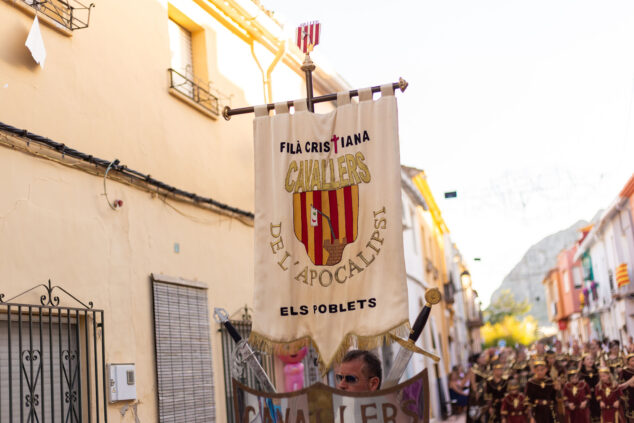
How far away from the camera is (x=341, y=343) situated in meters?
6.02

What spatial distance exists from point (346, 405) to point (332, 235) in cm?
176

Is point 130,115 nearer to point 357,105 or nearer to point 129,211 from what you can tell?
point 129,211

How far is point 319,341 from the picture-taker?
6086mm

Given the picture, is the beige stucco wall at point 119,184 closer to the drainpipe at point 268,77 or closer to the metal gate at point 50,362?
the metal gate at point 50,362

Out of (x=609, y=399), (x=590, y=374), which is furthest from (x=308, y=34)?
(x=590, y=374)

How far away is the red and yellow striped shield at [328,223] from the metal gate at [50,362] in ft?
8.22

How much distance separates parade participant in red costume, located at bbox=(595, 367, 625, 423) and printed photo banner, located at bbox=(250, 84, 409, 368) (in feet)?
31.0

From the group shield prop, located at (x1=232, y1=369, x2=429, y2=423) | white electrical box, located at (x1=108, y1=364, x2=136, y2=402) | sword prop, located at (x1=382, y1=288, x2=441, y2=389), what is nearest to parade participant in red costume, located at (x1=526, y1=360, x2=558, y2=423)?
white electrical box, located at (x1=108, y1=364, x2=136, y2=402)

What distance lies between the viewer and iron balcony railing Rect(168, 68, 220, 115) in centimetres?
1021

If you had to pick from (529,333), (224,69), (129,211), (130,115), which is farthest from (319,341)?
(529,333)

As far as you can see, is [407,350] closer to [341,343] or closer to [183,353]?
[341,343]

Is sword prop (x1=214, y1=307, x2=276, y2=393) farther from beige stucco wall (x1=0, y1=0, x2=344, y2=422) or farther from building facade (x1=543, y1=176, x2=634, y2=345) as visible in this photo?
building facade (x1=543, y1=176, x2=634, y2=345)

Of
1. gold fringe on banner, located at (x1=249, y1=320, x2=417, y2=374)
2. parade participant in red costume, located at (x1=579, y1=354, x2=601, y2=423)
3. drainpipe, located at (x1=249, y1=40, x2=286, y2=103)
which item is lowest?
parade participant in red costume, located at (x1=579, y1=354, x2=601, y2=423)

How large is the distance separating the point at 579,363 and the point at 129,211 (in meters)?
10.8
